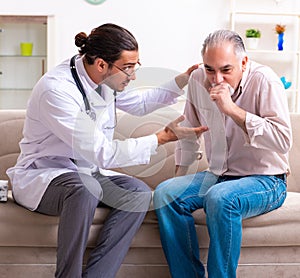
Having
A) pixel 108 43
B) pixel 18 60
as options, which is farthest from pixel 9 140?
pixel 18 60

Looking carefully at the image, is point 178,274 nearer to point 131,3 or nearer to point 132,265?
point 132,265

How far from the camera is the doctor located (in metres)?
2.17

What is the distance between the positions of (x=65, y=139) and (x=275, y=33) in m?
4.57

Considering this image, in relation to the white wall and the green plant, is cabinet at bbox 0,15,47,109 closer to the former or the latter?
the white wall

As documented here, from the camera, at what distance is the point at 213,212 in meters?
2.19

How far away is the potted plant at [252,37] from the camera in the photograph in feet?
20.0

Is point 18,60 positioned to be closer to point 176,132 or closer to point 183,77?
point 183,77

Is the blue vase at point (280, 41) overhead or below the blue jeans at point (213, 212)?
overhead

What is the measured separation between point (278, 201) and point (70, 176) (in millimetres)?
791

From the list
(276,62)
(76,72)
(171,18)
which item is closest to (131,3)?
(171,18)

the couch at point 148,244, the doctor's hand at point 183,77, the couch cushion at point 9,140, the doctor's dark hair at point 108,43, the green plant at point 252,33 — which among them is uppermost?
the doctor's dark hair at point 108,43

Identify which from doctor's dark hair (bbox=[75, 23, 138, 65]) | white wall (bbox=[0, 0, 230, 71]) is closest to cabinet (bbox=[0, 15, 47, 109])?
white wall (bbox=[0, 0, 230, 71])

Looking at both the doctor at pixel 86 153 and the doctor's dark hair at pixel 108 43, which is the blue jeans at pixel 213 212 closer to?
the doctor at pixel 86 153

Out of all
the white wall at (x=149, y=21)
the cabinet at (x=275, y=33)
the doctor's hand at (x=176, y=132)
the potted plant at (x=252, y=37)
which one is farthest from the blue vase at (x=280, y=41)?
the doctor's hand at (x=176, y=132)
